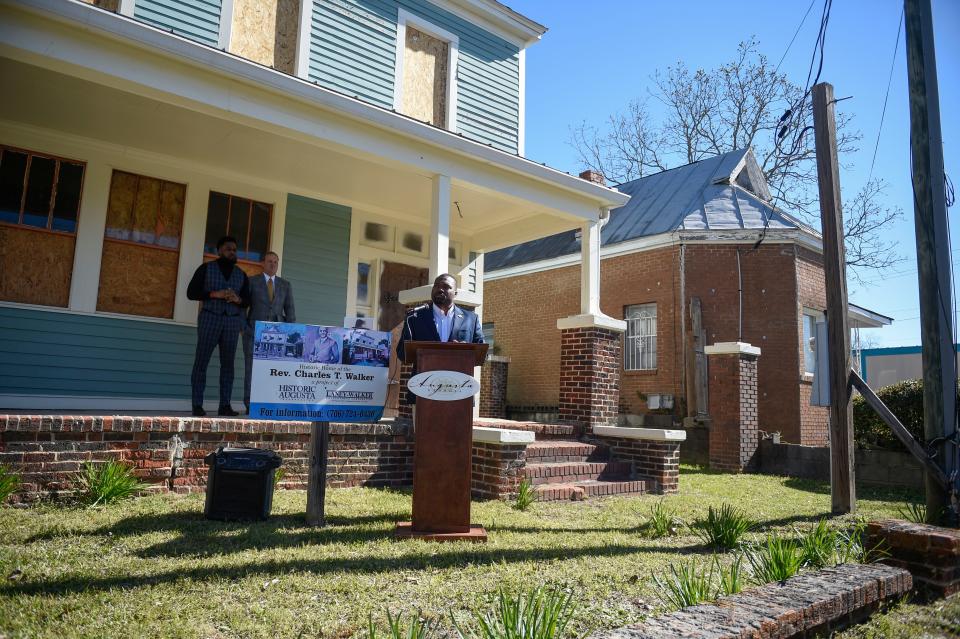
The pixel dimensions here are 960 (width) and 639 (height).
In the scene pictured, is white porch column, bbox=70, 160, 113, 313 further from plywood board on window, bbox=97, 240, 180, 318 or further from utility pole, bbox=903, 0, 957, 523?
utility pole, bbox=903, 0, 957, 523

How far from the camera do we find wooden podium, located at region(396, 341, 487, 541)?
14.4 ft

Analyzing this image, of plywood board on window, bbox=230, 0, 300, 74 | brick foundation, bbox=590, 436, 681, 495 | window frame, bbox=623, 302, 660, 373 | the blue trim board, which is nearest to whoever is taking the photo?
brick foundation, bbox=590, 436, 681, 495

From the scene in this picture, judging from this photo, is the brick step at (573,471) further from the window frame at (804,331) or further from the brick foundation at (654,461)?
the window frame at (804,331)

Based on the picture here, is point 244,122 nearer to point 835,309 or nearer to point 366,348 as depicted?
point 366,348

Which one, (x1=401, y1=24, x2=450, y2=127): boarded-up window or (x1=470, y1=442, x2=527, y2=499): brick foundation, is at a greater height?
(x1=401, y1=24, x2=450, y2=127): boarded-up window

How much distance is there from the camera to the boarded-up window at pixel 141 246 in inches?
291

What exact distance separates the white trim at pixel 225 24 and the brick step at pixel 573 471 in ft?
21.9

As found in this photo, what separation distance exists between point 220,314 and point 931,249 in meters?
6.94

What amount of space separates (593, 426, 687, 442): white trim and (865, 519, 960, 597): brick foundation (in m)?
3.49

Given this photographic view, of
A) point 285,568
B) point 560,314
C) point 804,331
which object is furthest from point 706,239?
point 285,568

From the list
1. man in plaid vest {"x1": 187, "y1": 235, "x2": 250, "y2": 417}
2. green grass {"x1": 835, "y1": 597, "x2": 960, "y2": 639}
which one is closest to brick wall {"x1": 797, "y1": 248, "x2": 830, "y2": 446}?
green grass {"x1": 835, "y1": 597, "x2": 960, "y2": 639}

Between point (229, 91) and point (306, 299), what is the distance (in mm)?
3191

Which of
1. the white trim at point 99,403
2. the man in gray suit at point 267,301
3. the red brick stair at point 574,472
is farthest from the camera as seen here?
the man in gray suit at point 267,301

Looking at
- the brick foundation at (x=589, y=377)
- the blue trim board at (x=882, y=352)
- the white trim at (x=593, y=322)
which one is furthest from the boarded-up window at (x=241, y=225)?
the blue trim board at (x=882, y=352)
